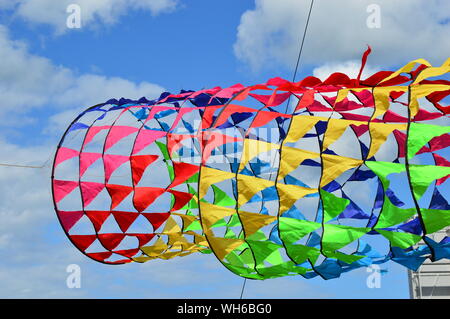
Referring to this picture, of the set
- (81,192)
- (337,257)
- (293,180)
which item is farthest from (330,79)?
(81,192)

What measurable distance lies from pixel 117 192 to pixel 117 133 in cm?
149

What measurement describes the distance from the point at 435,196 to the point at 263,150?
5937 millimetres

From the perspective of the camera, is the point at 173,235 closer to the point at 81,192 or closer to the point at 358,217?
the point at 81,192

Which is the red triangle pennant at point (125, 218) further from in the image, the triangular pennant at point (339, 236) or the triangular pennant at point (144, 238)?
the triangular pennant at point (339, 236)

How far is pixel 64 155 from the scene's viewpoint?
14477mm

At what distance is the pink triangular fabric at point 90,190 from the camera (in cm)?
1404

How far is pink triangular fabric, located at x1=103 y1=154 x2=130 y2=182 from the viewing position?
553 inches

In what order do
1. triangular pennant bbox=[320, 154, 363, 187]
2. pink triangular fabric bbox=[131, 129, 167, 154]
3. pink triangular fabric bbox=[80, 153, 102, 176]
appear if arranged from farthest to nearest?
pink triangular fabric bbox=[80, 153, 102, 176] < pink triangular fabric bbox=[131, 129, 167, 154] < triangular pennant bbox=[320, 154, 363, 187]

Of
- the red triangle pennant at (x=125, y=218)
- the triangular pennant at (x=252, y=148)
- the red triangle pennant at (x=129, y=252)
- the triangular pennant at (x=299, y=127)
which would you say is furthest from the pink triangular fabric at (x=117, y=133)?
the triangular pennant at (x=299, y=127)

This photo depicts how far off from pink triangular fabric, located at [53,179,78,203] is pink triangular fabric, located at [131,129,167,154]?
1640 millimetres

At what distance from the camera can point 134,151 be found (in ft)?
45.6

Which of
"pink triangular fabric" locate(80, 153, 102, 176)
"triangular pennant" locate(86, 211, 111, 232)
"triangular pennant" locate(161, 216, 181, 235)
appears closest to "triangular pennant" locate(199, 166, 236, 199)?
"triangular pennant" locate(86, 211, 111, 232)

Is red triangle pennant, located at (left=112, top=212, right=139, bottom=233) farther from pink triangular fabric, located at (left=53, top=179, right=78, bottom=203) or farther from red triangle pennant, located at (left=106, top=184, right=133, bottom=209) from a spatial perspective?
pink triangular fabric, located at (left=53, top=179, right=78, bottom=203)

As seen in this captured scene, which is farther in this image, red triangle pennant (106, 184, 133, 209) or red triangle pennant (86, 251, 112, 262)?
red triangle pennant (86, 251, 112, 262)
